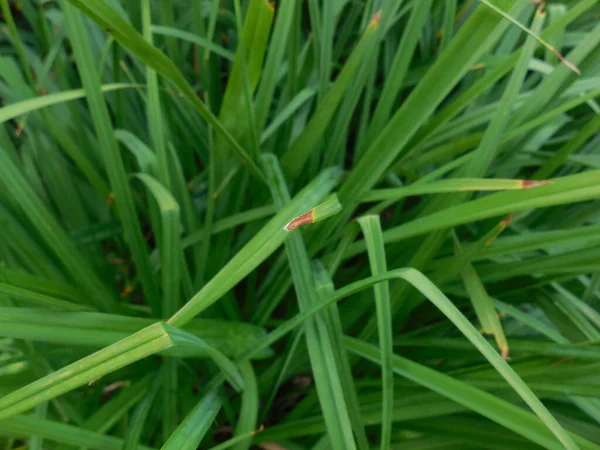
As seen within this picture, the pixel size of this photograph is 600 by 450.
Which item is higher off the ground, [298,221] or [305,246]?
[298,221]

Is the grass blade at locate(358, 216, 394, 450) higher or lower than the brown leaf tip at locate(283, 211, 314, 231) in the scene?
lower

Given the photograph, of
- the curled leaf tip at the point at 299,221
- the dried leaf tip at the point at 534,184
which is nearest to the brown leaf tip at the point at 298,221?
the curled leaf tip at the point at 299,221

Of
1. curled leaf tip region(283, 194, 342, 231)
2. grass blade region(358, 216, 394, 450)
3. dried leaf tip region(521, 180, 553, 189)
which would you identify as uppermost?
curled leaf tip region(283, 194, 342, 231)

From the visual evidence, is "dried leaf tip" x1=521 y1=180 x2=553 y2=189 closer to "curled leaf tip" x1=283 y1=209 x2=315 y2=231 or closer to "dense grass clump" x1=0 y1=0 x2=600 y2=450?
"dense grass clump" x1=0 y1=0 x2=600 y2=450


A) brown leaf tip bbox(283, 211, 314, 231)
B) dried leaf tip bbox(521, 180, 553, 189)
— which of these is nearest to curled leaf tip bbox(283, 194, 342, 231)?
brown leaf tip bbox(283, 211, 314, 231)

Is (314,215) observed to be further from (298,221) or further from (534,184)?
(534,184)

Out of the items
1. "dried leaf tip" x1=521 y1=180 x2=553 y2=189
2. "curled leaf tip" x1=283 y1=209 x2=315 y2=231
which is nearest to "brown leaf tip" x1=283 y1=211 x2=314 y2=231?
"curled leaf tip" x1=283 y1=209 x2=315 y2=231

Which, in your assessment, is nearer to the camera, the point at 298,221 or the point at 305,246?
the point at 298,221

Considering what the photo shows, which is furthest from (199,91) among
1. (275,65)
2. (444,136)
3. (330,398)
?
(330,398)

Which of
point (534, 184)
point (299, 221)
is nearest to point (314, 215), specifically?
point (299, 221)
